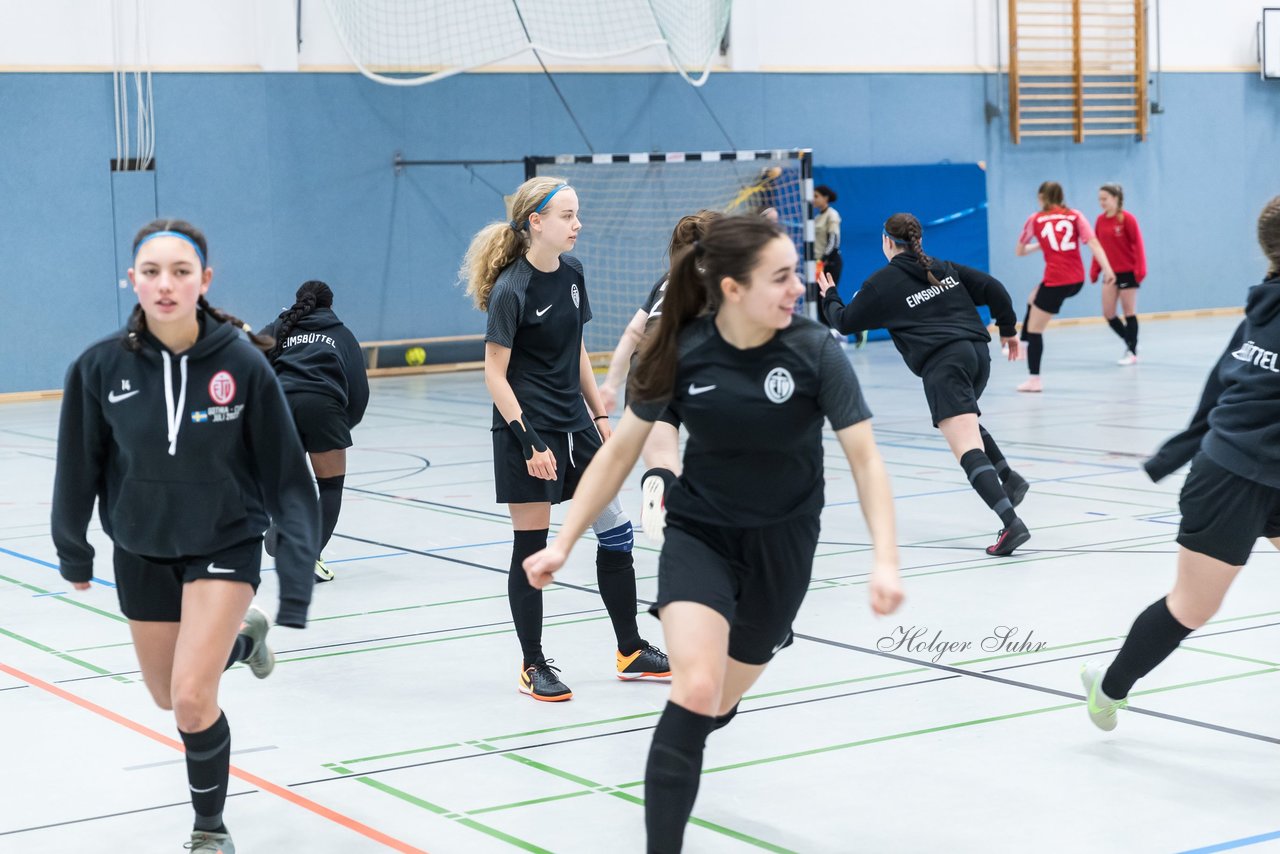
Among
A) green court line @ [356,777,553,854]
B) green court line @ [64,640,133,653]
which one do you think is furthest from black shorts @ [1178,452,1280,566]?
green court line @ [64,640,133,653]

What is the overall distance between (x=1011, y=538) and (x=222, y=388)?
15.2ft

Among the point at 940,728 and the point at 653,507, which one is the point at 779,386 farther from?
the point at 940,728

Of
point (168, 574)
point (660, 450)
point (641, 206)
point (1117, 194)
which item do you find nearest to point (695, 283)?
point (660, 450)

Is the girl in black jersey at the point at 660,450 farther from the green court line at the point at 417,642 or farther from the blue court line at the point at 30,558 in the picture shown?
the blue court line at the point at 30,558

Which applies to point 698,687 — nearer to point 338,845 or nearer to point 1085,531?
point 338,845

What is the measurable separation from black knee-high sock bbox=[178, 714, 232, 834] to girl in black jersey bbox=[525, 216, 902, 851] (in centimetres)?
87

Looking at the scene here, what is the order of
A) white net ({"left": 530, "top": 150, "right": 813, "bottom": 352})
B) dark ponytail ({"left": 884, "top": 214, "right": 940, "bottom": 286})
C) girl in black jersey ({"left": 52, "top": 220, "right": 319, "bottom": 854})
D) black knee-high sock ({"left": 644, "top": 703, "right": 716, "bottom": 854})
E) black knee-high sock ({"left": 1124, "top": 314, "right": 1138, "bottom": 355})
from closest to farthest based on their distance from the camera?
black knee-high sock ({"left": 644, "top": 703, "right": 716, "bottom": 854}) → girl in black jersey ({"left": 52, "top": 220, "right": 319, "bottom": 854}) → dark ponytail ({"left": 884, "top": 214, "right": 940, "bottom": 286}) → black knee-high sock ({"left": 1124, "top": 314, "right": 1138, "bottom": 355}) → white net ({"left": 530, "top": 150, "right": 813, "bottom": 352})

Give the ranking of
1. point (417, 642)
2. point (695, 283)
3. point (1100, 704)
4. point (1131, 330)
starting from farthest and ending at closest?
point (1131, 330)
point (417, 642)
point (1100, 704)
point (695, 283)

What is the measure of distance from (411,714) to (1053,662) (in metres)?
2.24

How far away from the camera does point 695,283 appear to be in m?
3.70

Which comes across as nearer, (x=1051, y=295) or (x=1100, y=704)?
(x=1100, y=704)

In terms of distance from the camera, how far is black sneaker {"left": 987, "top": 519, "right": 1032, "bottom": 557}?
24.3 feet

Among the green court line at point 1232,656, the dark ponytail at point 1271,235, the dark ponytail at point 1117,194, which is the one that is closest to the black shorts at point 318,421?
the green court line at point 1232,656

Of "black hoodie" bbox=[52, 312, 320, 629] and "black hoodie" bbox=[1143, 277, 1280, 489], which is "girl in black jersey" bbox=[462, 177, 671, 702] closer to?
"black hoodie" bbox=[52, 312, 320, 629]
